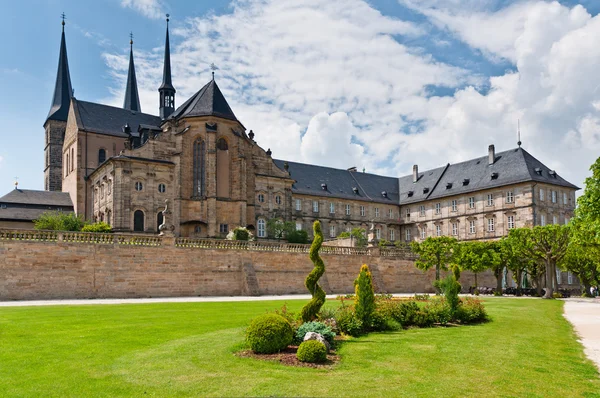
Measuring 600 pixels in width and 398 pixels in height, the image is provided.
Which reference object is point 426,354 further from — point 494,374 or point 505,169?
point 505,169

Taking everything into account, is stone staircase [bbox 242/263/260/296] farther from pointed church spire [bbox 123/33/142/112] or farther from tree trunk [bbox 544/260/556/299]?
pointed church spire [bbox 123/33/142/112]

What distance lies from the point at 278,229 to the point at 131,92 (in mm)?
36331

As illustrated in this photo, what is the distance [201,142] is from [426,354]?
154 feet

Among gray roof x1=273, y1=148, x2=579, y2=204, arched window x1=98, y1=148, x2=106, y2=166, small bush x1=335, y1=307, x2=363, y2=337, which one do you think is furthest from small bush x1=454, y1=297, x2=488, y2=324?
arched window x1=98, y1=148, x2=106, y2=166

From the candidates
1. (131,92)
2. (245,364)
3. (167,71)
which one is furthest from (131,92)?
(245,364)

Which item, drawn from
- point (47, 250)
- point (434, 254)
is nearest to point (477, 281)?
point (434, 254)

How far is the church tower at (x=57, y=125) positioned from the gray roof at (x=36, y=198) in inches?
462

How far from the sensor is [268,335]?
12500 mm

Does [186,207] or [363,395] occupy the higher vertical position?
[186,207]

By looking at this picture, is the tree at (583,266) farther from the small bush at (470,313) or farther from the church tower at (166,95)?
the church tower at (166,95)

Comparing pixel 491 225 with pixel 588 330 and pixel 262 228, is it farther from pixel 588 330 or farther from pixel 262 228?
pixel 588 330

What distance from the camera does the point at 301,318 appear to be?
50.8 feet

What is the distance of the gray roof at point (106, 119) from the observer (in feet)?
208

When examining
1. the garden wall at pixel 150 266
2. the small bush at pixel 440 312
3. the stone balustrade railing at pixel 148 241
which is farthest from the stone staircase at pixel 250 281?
Answer: the small bush at pixel 440 312
